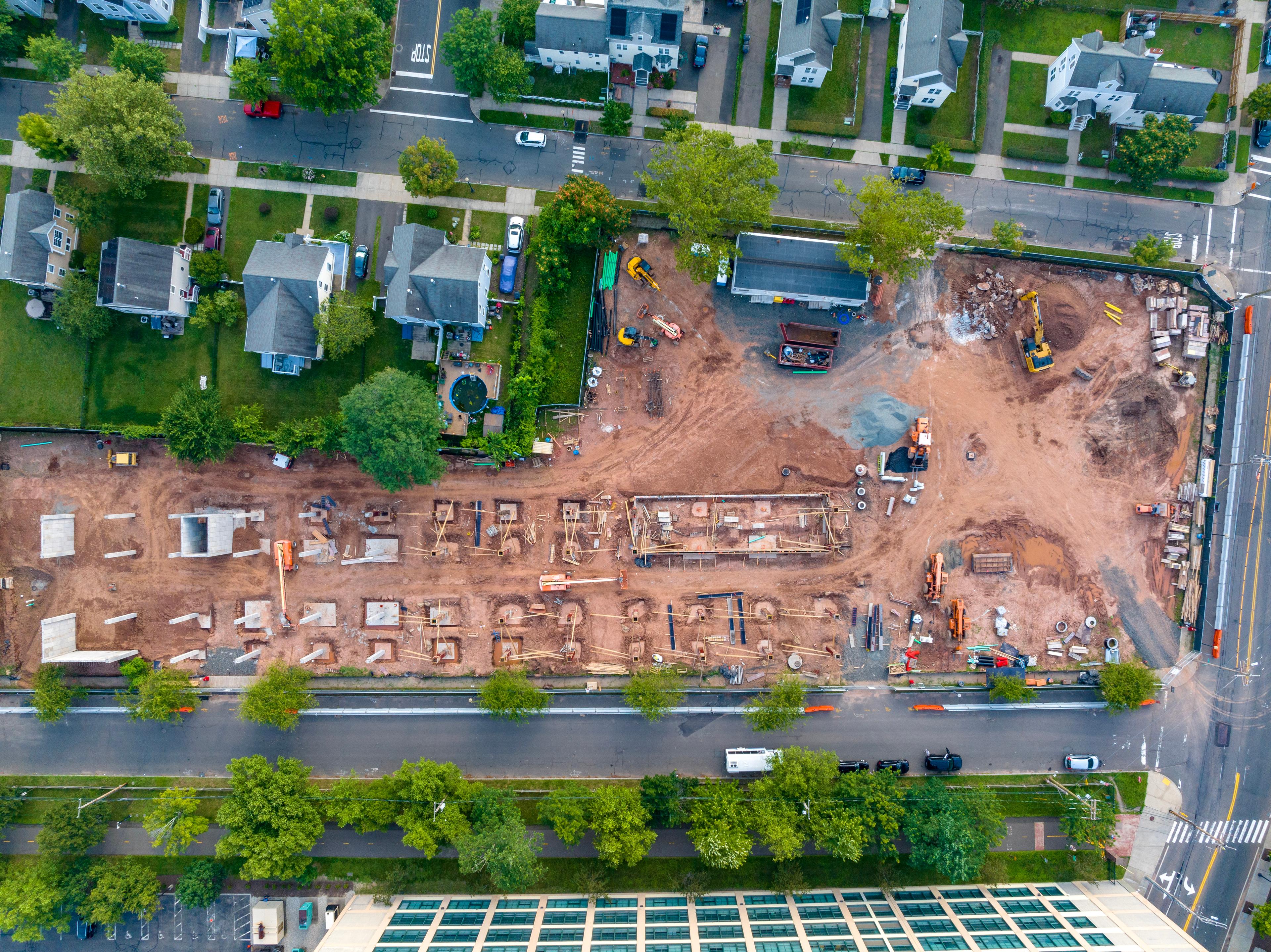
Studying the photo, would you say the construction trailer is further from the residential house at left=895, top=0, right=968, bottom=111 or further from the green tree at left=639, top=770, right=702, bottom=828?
the residential house at left=895, top=0, right=968, bottom=111

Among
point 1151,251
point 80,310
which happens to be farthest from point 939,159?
point 80,310

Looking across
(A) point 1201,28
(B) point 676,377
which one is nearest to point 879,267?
(B) point 676,377

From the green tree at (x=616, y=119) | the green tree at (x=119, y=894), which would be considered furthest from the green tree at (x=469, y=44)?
the green tree at (x=119, y=894)

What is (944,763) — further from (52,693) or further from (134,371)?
(134,371)

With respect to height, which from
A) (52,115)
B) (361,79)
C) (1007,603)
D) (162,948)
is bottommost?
(162,948)

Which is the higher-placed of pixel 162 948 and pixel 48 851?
pixel 48 851

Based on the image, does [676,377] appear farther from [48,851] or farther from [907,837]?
[48,851]

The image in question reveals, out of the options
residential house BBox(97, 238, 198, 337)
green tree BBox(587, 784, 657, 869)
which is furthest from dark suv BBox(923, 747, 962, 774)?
residential house BBox(97, 238, 198, 337)
